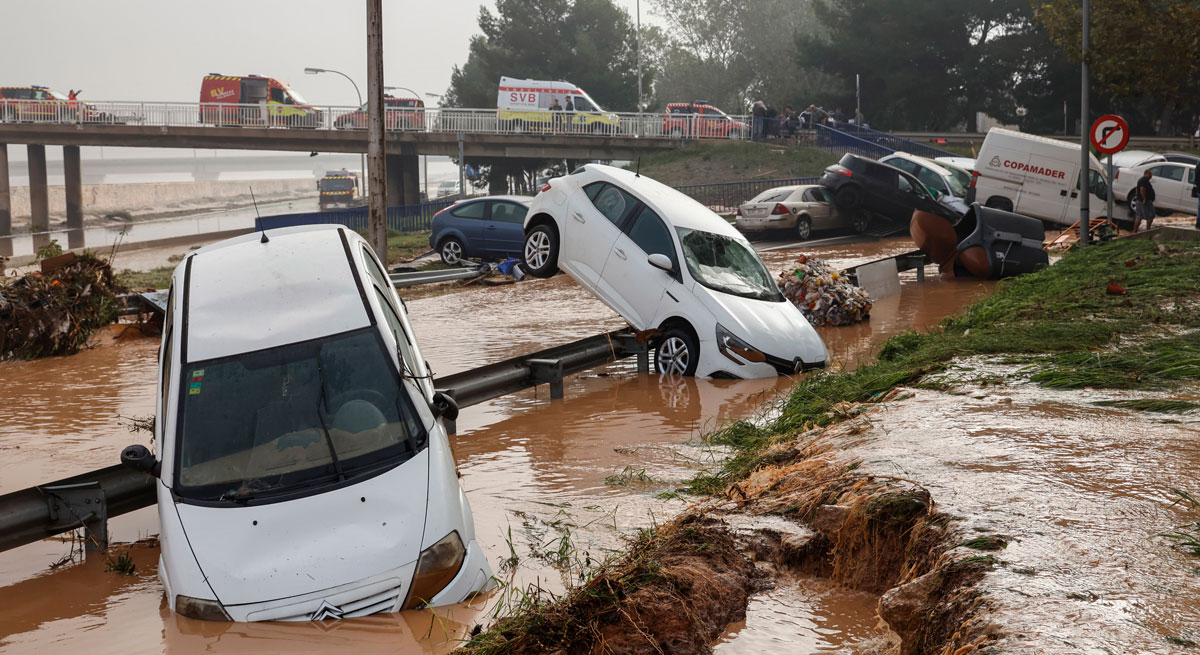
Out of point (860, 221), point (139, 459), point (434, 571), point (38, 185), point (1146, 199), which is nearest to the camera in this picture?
point (434, 571)

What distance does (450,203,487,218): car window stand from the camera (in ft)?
77.2

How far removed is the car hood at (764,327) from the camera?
11.6 meters

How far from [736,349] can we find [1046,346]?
10.1 feet

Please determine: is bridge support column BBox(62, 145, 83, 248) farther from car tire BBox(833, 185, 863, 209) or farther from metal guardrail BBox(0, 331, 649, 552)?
metal guardrail BBox(0, 331, 649, 552)

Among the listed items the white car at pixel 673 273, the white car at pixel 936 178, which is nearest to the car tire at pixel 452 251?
the white car at pixel 673 273

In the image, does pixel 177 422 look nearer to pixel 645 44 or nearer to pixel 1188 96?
pixel 1188 96

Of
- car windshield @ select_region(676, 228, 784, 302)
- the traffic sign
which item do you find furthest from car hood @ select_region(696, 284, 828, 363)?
the traffic sign

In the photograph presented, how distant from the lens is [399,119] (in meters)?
51.7

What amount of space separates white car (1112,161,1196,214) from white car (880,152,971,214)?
12.7ft

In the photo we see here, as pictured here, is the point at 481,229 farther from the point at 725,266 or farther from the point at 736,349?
the point at 736,349

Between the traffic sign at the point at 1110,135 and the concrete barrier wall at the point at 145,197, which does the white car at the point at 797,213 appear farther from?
the concrete barrier wall at the point at 145,197

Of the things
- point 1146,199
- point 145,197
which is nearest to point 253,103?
point 145,197

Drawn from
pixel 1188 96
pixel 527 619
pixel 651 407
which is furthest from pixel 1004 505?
pixel 1188 96

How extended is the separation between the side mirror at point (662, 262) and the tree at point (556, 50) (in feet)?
191
